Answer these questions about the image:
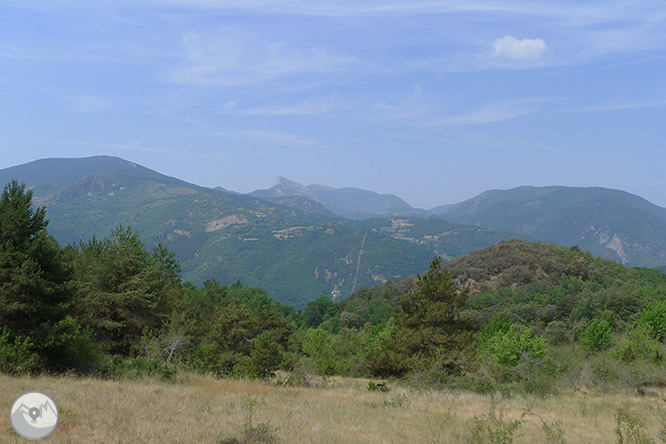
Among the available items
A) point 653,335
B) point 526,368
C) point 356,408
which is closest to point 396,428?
point 356,408

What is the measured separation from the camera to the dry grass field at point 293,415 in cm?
723

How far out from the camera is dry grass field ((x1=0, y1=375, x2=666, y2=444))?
23.7 feet

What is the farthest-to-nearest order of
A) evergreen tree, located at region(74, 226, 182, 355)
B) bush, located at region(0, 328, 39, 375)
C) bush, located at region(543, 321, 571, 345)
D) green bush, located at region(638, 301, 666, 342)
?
1. bush, located at region(543, 321, 571, 345)
2. green bush, located at region(638, 301, 666, 342)
3. evergreen tree, located at region(74, 226, 182, 355)
4. bush, located at region(0, 328, 39, 375)

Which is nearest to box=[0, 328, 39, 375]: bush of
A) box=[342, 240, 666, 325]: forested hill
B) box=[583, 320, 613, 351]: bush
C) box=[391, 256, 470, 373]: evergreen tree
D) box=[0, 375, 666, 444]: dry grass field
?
box=[0, 375, 666, 444]: dry grass field

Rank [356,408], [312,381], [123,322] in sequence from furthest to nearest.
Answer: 1. [123,322]
2. [312,381]
3. [356,408]

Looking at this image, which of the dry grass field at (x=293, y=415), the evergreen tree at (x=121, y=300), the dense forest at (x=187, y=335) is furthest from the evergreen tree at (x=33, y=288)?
the evergreen tree at (x=121, y=300)

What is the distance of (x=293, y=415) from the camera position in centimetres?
928

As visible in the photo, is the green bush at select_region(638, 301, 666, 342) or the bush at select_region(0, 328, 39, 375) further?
the green bush at select_region(638, 301, 666, 342)

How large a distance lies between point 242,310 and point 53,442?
27457 millimetres

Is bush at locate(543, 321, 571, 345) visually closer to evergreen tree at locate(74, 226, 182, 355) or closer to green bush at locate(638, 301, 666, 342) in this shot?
green bush at locate(638, 301, 666, 342)

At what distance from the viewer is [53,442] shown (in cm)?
620

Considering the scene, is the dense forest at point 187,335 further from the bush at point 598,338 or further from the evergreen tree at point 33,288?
the bush at point 598,338

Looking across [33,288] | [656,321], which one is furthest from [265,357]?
[656,321]

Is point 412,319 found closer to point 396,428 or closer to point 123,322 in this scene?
point 123,322
